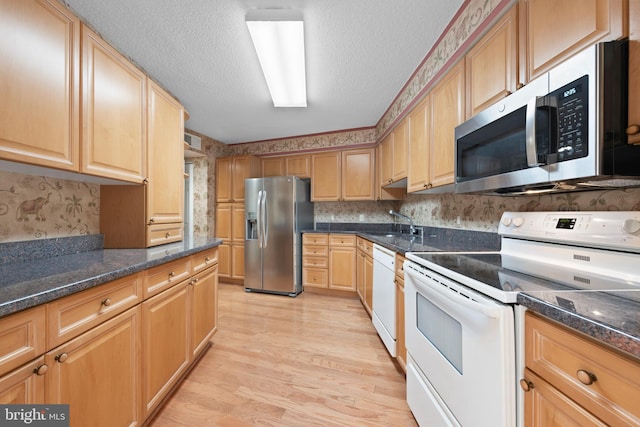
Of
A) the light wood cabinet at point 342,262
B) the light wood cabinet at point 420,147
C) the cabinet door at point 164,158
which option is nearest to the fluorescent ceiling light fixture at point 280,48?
the cabinet door at point 164,158

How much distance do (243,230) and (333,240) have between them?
1.53 meters

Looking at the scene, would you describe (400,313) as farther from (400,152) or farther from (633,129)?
(400,152)

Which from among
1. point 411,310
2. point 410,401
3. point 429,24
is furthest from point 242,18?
point 410,401

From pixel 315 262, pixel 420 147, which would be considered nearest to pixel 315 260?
pixel 315 262

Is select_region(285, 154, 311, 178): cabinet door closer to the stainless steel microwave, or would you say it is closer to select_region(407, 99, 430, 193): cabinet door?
select_region(407, 99, 430, 193): cabinet door

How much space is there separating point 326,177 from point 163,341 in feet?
9.47

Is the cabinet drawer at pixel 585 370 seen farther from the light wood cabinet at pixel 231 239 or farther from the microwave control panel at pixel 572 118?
the light wood cabinet at pixel 231 239

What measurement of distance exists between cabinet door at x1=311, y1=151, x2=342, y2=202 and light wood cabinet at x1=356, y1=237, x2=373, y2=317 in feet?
2.92

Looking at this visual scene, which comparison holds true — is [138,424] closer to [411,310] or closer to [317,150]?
[411,310]

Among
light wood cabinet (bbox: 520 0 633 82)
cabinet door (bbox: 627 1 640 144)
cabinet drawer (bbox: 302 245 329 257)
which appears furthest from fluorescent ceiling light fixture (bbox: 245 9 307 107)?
cabinet drawer (bbox: 302 245 329 257)

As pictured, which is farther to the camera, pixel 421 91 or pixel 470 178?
pixel 421 91

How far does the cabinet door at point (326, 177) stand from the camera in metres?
3.71

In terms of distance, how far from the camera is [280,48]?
1.81 meters

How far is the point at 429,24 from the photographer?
64.2 inches
